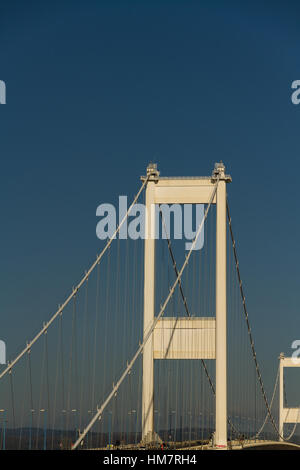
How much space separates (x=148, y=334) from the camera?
43.8 metres

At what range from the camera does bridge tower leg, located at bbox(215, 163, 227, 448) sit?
4316cm

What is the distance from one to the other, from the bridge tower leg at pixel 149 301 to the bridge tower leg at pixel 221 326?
2.59 meters

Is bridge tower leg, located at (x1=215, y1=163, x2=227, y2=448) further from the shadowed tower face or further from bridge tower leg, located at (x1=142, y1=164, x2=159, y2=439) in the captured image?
bridge tower leg, located at (x1=142, y1=164, x2=159, y2=439)

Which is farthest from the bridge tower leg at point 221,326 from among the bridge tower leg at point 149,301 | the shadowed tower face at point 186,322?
the bridge tower leg at point 149,301

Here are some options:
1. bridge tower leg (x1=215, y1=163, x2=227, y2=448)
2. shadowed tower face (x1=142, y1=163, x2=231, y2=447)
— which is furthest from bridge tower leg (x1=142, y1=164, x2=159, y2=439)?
bridge tower leg (x1=215, y1=163, x2=227, y2=448)

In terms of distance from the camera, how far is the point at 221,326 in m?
43.8

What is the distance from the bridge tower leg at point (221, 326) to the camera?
43.2m

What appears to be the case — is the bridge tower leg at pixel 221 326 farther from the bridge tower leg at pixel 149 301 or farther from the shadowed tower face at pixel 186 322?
the bridge tower leg at pixel 149 301

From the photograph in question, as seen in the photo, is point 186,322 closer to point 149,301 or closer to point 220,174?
point 149,301

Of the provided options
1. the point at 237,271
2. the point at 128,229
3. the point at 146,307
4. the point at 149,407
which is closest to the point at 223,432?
the point at 149,407

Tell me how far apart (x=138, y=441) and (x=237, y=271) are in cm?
1138

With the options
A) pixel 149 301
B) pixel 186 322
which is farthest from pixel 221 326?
pixel 149 301

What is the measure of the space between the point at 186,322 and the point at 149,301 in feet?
5.60
